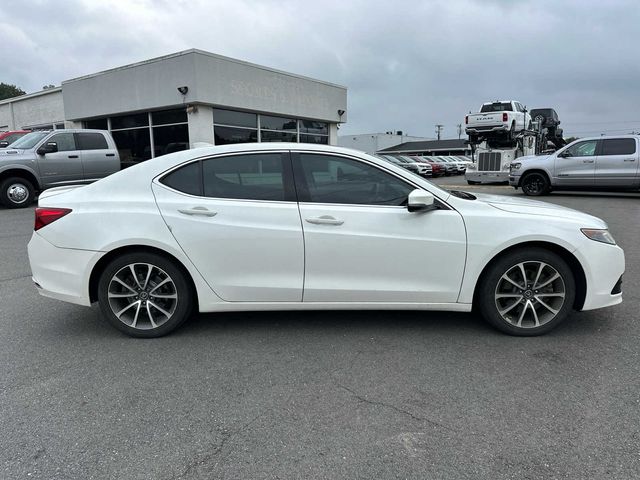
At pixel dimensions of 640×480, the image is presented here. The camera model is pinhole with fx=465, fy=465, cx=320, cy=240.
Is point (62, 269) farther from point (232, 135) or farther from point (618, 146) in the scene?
point (232, 135)

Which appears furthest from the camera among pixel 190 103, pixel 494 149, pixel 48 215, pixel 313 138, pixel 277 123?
pixel 313 138

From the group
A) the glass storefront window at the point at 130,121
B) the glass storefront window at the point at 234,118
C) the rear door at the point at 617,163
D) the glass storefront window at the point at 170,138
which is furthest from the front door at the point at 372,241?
Answer: the glass storefront window at the point at 130,121

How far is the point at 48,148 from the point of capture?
11734 millimetres

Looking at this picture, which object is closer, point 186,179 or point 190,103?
point 186,179

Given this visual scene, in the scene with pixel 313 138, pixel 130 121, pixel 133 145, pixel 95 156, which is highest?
pixel 130 121

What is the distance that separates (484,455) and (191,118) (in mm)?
17991

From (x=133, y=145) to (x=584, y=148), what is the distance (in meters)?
17.7

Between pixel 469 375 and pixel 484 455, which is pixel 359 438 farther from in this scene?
pixel 469 375

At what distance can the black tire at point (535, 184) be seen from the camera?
49.0ft

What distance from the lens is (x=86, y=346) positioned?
372cm

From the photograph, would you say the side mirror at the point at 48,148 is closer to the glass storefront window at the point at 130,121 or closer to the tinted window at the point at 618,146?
the glass storefront window at the point at 130,121

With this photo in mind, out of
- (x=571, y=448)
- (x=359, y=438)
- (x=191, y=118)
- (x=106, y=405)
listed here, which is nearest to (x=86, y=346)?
(x=106, y=405)

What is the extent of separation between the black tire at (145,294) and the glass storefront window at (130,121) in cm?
1794

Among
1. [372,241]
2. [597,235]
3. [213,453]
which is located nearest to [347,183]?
[372,241]
